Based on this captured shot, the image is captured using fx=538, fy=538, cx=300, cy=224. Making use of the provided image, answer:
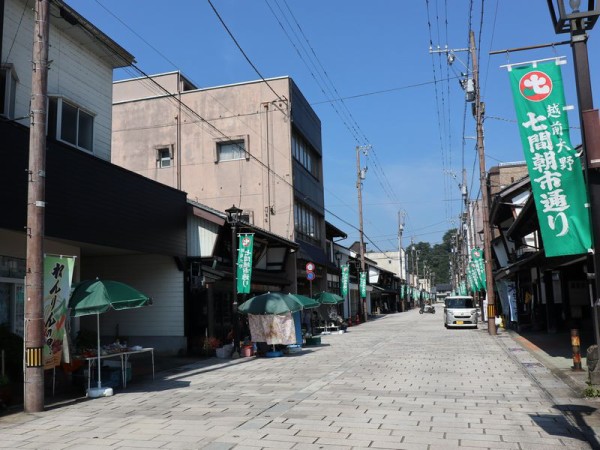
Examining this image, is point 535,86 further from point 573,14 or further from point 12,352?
point 12,352

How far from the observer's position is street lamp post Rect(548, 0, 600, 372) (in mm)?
7914

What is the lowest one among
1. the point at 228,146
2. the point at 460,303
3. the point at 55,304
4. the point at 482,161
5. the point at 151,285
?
the point at 460,303

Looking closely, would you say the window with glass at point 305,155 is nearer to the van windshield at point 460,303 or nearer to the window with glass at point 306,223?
the window with glass at point 306,223

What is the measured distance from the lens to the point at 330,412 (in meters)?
8.52

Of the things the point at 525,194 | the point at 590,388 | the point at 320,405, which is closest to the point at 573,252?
Answer: the point at 590,388

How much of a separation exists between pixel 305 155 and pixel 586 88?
2647 cm

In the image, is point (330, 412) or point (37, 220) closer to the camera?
point (330, 412)

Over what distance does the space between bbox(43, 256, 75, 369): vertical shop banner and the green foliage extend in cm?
194

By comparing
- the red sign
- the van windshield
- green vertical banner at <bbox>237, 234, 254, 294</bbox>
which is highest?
the red sign

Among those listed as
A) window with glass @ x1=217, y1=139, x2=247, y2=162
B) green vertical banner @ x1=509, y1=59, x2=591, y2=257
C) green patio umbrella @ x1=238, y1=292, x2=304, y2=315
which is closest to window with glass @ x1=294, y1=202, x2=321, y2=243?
window with glass @ x1=217, y1=139, x2=247, y2=162

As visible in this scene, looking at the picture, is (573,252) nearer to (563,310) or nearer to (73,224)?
(73,224)

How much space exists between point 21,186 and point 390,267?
95.3 metres

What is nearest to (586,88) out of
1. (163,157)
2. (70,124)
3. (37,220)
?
(37,220)

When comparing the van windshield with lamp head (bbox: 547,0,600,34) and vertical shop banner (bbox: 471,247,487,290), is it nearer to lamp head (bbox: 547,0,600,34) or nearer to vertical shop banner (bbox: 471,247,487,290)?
vertical shop banner (bbox: 471,247,487,290)
